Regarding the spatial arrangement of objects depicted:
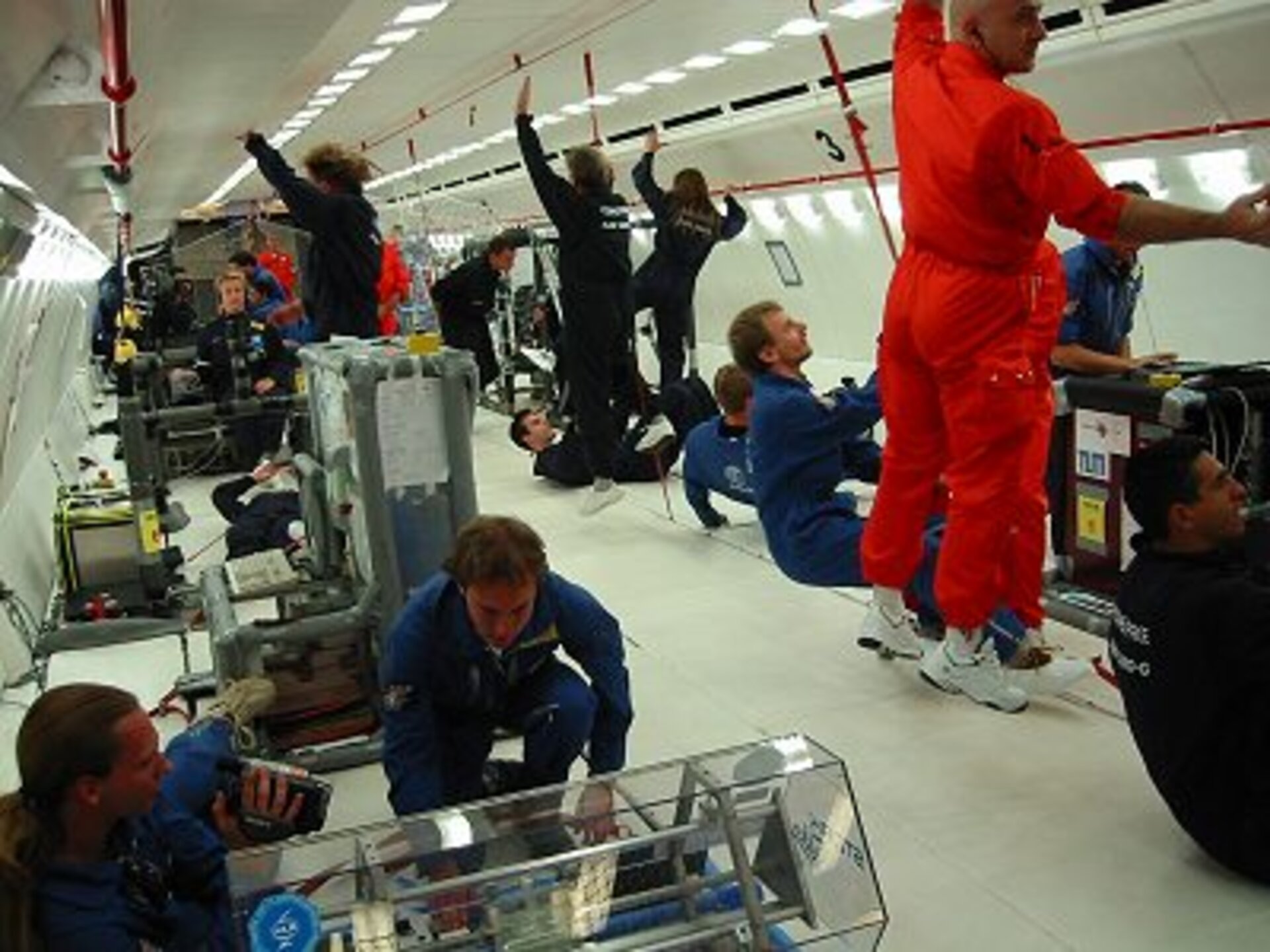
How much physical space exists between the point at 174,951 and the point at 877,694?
2.79m

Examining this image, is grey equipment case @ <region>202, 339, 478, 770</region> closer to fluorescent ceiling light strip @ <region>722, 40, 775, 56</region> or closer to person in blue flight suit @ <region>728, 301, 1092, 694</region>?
person in blue flight suit @ <region>728, 301, 1092, 694</region>

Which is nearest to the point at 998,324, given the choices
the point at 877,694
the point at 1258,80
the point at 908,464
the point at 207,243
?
the point at 908,464

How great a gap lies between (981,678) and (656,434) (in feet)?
13.4

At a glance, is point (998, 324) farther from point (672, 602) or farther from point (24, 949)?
point (24, 949)

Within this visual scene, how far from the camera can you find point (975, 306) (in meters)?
4.10

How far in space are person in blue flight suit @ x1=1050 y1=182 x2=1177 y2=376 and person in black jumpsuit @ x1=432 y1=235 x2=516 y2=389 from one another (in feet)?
19.1

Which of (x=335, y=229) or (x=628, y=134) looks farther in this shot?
(x=628, y=134)

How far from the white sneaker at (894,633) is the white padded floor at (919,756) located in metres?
0.09

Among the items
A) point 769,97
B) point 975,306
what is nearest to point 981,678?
point 975,306

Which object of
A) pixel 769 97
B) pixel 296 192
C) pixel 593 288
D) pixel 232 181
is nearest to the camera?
pixel 296 192

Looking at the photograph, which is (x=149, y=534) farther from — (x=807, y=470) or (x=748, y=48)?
(x=748, y=48)

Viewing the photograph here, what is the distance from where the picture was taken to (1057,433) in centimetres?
545

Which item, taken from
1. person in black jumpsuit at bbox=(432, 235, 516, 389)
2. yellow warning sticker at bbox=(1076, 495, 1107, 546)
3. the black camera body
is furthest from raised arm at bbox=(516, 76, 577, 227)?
the black camera body

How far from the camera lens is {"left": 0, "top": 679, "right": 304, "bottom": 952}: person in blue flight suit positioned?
219 centimetres
